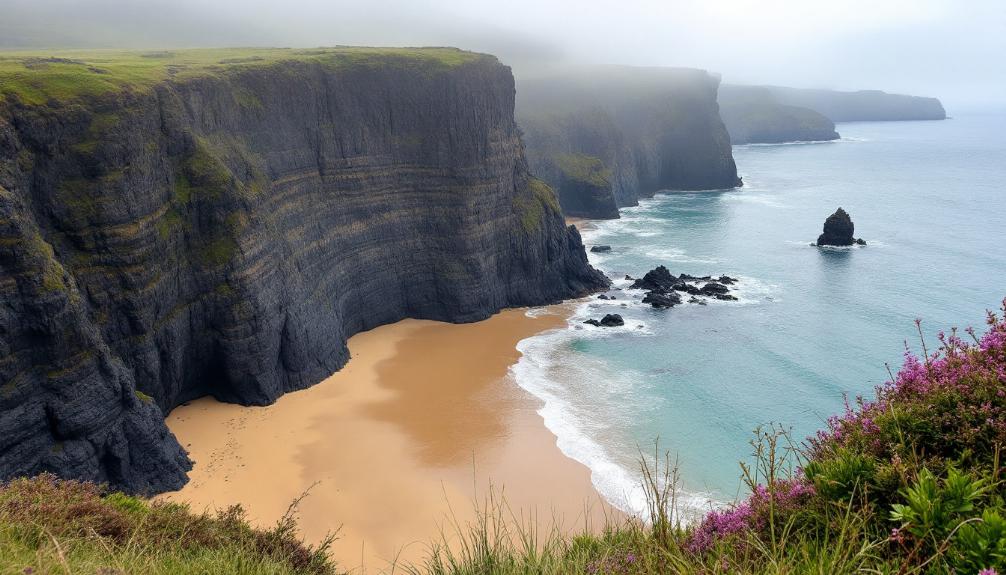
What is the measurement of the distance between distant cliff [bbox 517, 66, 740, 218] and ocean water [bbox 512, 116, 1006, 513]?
7758 millimetres

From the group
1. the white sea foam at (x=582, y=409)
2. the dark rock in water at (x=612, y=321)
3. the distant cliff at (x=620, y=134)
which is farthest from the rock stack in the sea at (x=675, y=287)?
the distant cliff at (x=620, y=134)

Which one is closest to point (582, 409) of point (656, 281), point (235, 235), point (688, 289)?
point (235, 235)

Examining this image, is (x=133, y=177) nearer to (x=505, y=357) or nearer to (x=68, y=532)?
(x=68, y=532)

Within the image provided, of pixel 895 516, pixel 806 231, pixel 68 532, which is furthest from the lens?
pixel 806 231

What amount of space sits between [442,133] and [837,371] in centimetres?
3174

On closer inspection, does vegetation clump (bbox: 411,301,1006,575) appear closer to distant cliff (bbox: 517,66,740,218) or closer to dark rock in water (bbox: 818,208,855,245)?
dark rock in water (bbox: 818,208,855,245)

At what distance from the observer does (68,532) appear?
1170cm

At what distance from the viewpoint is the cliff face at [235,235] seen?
24.2 meters

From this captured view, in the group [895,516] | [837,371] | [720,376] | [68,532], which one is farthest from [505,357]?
[895,516]

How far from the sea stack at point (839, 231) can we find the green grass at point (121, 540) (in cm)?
7500

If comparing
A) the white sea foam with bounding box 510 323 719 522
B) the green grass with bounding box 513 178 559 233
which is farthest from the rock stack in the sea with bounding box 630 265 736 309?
the green grass with bounding box 513 178 559 233

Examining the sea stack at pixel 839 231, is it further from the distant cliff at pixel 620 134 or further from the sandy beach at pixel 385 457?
the sandy beach at pixel 385 457

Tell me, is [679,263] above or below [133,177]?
below

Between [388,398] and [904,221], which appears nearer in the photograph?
[388,398]
